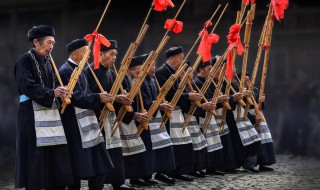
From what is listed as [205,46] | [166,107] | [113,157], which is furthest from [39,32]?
[205,46]

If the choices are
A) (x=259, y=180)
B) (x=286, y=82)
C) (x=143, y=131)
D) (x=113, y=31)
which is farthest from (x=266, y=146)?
(x=286, y=82)

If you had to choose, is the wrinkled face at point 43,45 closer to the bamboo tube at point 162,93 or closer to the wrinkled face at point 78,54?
the wrinkled face at point 78,54

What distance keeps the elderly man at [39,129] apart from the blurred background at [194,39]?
5.10 metres

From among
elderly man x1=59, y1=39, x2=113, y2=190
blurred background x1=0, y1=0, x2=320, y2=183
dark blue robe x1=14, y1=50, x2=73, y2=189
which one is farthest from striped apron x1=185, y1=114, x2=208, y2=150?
blurred background x1=0, y1=0, x2=320, y2=183

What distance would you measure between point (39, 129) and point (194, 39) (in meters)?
9.29

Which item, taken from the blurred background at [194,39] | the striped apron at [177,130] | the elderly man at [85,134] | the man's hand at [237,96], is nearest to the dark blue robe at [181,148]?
the striped apron at [177,130]

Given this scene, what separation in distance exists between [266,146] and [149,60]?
9.30ft

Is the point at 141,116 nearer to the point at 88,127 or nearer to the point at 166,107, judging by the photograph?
the point at 166,107

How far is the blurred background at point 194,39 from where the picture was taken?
1345 cm

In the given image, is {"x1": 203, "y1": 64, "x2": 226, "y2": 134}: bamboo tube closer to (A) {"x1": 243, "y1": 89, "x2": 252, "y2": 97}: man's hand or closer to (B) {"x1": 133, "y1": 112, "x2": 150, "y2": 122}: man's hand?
(A) {"x1": 243, "y1": 89, "x2": 252, "y2": 97}: man's hand

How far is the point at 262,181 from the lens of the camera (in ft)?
25.2

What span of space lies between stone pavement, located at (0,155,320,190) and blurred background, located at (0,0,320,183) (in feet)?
9.46

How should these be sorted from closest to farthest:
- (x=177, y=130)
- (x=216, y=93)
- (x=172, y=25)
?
1. (x=172, y=25)
2. (x=177, y=130)
3. (x=216, y=93)

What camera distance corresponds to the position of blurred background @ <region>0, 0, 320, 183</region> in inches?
530
